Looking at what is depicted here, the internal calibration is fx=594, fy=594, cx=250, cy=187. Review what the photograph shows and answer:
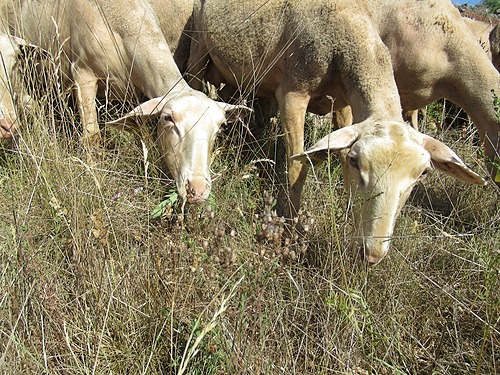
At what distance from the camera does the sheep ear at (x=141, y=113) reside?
3.85m

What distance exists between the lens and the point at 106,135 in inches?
184

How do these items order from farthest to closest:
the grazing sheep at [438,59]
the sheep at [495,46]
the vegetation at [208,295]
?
the sheep at [495,46] < the grazing sheep at [438,59] < the vegetation at [208,295]

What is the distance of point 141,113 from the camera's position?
12.6 ft

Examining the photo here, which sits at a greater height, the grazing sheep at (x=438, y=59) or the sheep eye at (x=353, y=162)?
the sheep eye at (x=353, y=162)

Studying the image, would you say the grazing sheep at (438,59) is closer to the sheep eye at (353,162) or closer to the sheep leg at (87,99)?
the sheep eye at (353,162)

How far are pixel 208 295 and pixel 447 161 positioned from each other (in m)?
1.75

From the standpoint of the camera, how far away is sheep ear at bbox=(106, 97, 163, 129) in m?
3.85

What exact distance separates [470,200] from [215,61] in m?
2.60

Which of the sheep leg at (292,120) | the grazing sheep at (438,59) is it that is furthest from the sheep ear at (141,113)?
the grazing sheep at (438,59)

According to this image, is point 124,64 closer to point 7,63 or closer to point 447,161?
point 7,63

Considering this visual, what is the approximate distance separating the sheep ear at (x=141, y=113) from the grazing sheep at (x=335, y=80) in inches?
26.4

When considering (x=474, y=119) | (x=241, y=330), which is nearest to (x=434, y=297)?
(x=241, y=330)

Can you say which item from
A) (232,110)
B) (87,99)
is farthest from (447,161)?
(87,99)

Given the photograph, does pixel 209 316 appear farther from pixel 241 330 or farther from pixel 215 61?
pixel 215 61
